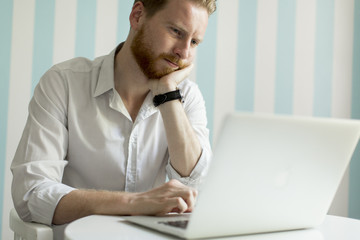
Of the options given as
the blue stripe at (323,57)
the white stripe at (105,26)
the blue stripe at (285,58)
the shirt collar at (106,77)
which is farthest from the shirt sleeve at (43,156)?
the blue stripe at (323,57)

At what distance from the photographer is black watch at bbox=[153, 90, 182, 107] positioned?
64.3 inches

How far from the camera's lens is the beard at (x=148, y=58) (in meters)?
1.71

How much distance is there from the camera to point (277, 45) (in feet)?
8.81

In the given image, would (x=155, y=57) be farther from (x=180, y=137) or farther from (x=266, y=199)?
(x=266, y=199)

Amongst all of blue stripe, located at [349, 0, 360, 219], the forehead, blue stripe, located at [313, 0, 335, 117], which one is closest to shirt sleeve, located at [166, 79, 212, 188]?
the forehead

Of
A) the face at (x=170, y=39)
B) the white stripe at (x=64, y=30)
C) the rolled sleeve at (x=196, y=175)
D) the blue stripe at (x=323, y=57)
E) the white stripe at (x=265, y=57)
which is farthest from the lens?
the blue stripe at (x=323, y=57)

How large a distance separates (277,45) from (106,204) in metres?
1.83

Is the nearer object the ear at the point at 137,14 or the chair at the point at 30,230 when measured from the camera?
the chair at the point at 30,230

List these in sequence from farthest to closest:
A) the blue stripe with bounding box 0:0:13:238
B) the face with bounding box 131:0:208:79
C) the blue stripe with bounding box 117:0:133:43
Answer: the blue stripe with bounding box 117:0:133:43 < the blue stripe with bounding box 0:0:13:238 < the face with bounding box 131:0:208:79

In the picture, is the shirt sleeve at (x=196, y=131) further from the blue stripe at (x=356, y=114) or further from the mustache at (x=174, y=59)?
the blue stripe at (x=356, y=114)

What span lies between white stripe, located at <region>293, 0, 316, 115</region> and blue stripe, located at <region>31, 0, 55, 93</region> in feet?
4.58

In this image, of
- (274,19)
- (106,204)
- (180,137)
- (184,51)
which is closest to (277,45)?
(274,19)

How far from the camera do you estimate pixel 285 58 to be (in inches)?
106

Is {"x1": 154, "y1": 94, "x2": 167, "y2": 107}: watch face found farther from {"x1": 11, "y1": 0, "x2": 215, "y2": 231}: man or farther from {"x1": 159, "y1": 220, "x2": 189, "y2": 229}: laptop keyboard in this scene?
{"x1": 159, "y1": 220, "x2": 189, "y2": 229}: laptop keyboard
